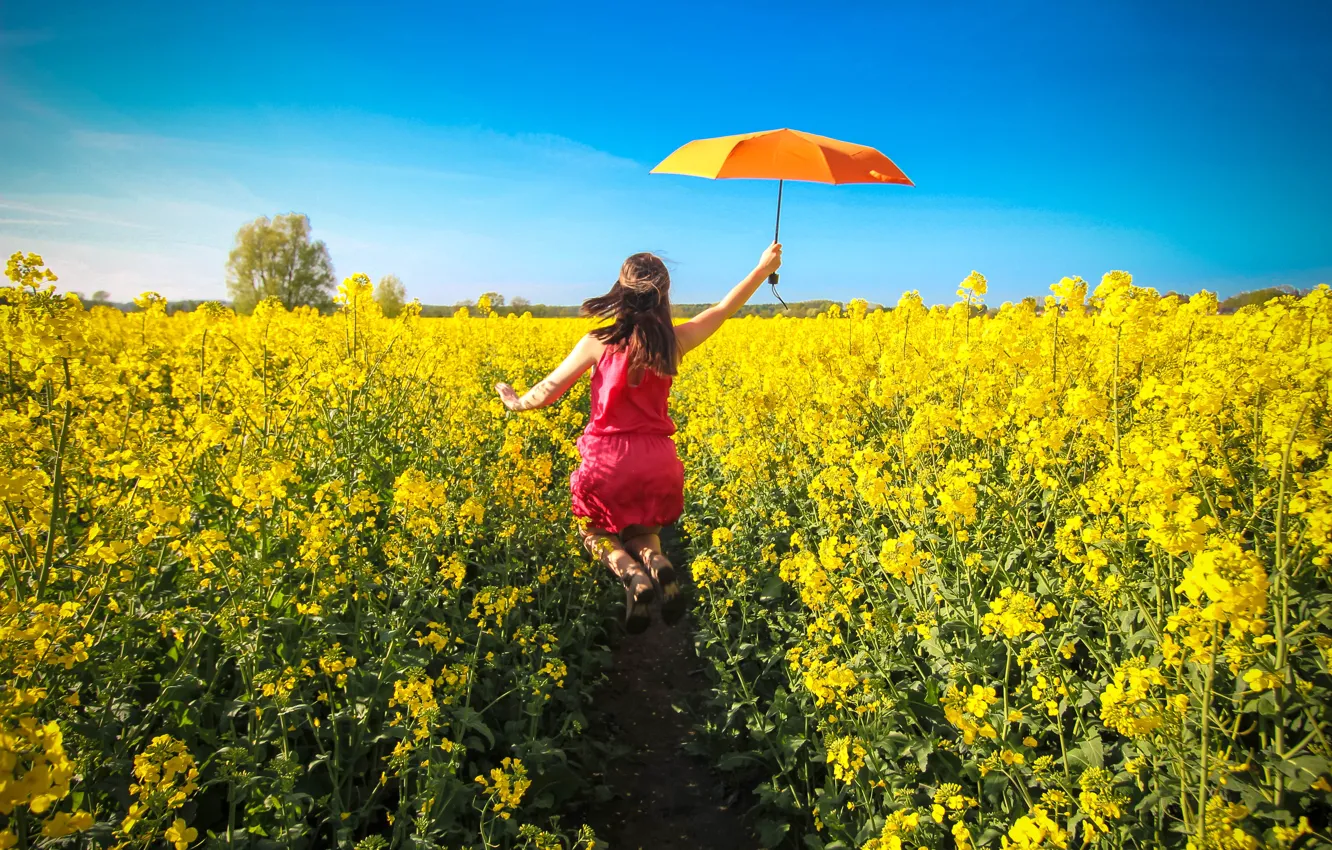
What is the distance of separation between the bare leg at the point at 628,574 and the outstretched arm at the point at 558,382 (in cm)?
80

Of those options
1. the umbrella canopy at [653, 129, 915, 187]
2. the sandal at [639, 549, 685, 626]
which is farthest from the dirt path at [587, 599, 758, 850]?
the umbrella canopy at [653, 129, 915, 187]

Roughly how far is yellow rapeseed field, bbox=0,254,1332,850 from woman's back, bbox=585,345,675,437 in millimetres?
552

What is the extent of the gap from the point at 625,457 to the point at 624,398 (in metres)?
0.33

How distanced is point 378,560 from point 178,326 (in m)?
12.7

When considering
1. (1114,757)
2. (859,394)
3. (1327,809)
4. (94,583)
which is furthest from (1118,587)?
(94,583)

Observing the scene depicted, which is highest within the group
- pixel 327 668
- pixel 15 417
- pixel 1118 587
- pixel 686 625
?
pixel 15 417

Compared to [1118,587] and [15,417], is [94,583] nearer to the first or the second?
[15,417]

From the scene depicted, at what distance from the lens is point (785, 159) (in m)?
4.05

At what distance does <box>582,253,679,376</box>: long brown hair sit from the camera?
3650 millimetres

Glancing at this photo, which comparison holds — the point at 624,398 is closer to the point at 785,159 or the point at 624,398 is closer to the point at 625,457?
the point at 625,457

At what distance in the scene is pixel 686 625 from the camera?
5059 mm

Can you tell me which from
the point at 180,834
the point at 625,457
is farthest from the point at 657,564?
the point at 180,834

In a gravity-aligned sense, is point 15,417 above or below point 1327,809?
above

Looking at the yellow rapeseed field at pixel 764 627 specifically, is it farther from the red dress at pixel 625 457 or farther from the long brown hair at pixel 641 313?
the long brown hair at pixel 641 313
